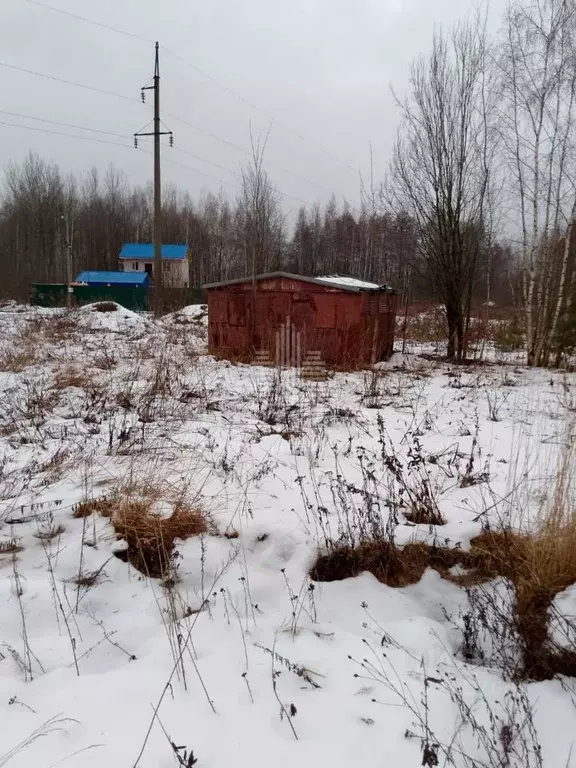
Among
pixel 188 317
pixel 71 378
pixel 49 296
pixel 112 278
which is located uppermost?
pixel 112 278

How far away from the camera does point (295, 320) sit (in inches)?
434

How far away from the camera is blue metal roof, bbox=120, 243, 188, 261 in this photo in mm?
41344

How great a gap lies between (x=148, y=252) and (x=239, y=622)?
4537 centimetres

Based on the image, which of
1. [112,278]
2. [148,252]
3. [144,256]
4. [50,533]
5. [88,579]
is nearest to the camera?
[88,579]

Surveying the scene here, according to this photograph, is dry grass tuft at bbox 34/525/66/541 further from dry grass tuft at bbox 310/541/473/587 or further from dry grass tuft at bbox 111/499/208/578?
dry grass tuft at bbox 310/541/473/587

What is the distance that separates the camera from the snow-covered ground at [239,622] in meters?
1.78

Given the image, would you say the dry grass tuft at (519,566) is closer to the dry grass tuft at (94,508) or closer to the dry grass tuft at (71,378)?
the dry grass tuft at (94,508)

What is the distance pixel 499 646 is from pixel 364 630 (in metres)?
0.63

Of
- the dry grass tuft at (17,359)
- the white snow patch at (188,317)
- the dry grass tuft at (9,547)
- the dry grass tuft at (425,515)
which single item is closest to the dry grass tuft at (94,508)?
the dry grass tuft at (9,547)

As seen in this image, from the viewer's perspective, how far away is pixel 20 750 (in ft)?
5.52

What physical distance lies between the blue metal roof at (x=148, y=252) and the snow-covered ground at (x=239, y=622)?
38.4 meters

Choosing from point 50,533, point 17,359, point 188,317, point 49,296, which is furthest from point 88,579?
point 49,296

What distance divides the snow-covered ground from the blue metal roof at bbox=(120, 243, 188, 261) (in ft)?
126

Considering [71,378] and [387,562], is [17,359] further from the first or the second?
[387,562]
